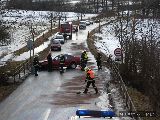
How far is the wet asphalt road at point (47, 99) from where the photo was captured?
2023cm

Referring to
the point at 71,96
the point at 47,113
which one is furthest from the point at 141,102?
the point at 47,113

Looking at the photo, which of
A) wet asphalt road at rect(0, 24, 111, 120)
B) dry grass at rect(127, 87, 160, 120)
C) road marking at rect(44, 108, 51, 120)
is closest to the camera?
road marking at rect(44, 108, 51, 120)

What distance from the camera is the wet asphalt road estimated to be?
66.4ft

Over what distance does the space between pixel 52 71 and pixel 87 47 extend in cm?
1988

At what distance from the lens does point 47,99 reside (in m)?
23.5

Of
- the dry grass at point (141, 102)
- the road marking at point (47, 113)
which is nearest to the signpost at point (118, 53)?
the dry grass at point (141, 102)

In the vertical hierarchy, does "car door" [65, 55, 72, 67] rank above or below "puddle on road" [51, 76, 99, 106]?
above

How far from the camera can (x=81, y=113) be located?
15.8 meters

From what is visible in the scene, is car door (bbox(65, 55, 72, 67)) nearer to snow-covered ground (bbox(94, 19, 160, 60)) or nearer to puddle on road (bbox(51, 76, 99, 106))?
puddle on road (bbox(51, 76, 99, 106))

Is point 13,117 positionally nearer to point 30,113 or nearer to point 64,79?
point 30,113

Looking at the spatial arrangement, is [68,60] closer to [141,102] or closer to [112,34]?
[141,102]

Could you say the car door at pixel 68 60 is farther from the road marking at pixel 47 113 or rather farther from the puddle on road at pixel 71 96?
the road marking at pixel 47 113

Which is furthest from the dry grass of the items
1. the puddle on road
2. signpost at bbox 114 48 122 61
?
signpost at bbox 114 48 122 61

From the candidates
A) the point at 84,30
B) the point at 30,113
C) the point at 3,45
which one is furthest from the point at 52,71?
the point at 84,30
